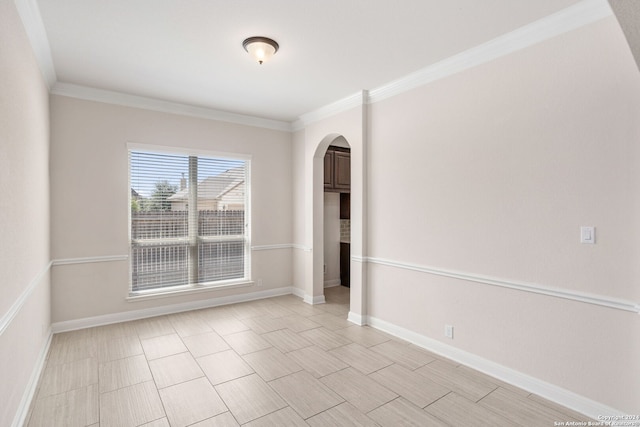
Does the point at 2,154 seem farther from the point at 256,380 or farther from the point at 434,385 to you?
the point at 434,385

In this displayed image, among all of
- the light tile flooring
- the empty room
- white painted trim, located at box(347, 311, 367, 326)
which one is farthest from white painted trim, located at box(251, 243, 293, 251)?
white painted trim, located at box(347, 311, 367, 326)

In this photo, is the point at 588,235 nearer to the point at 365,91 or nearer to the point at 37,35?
the point at 365,91

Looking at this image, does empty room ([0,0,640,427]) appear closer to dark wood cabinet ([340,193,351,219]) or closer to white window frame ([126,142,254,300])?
white window frame ([126,142,254,300])

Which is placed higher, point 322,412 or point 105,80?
point 105,80

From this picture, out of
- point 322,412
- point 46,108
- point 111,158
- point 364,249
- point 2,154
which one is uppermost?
point 46,108

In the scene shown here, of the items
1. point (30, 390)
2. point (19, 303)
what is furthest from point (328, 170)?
point (30, 390)

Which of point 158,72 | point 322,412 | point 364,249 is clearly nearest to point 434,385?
point 322,412

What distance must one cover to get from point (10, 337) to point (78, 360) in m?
1.39

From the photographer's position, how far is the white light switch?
2.29 meters

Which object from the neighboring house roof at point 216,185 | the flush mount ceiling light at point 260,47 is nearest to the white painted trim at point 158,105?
the neighboring house roof at point 216,185

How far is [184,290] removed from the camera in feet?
15.3

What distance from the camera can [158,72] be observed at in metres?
3.49

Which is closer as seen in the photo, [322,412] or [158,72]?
[322,412]

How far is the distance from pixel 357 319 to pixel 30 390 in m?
3.15
